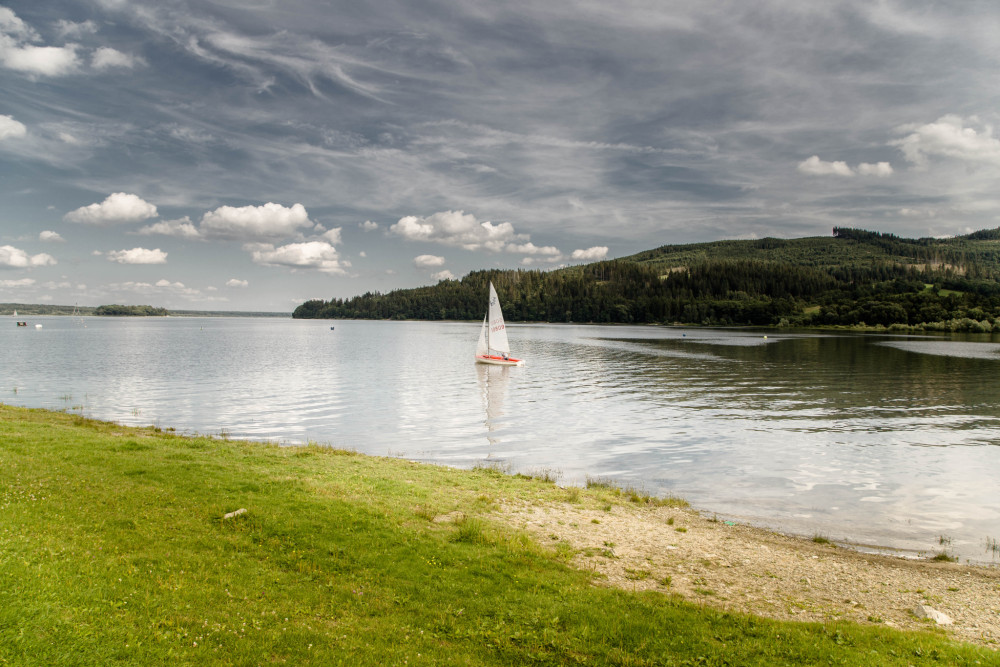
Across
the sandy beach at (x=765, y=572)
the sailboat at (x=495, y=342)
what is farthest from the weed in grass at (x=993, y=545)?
the sailboat at (x=495, y=342)

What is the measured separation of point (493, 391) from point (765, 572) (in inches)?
1627

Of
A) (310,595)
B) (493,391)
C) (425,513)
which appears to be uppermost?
(310,595)

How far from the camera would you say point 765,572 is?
14.1m

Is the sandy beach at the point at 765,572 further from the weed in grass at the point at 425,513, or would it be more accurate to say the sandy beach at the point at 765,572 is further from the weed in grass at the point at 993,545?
the weed in grass at the point at 993,545

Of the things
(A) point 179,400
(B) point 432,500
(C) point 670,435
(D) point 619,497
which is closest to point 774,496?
(D) point 619,497

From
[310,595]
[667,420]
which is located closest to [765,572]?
[310,595]

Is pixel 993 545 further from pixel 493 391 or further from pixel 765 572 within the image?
pixel 493 391

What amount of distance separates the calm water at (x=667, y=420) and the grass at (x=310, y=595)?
1132 centimetres

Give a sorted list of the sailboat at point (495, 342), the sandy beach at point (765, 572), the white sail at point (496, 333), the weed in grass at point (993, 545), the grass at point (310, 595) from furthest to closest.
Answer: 1. the white sail at point (496, 333)
2. the sailboat at point (495, 342)
3. the weed in grass at point (993, 545)
4. the sandy beach at point (765, 572)
5. the grass at point (310, 595)

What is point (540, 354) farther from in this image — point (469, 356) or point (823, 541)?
point (823, 541)

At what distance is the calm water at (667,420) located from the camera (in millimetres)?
23000

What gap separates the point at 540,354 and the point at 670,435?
68.9 m

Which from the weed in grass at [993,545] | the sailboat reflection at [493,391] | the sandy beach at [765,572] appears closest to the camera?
the sandy beach at [765,572]

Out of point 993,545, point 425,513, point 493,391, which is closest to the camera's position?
point 425,513
